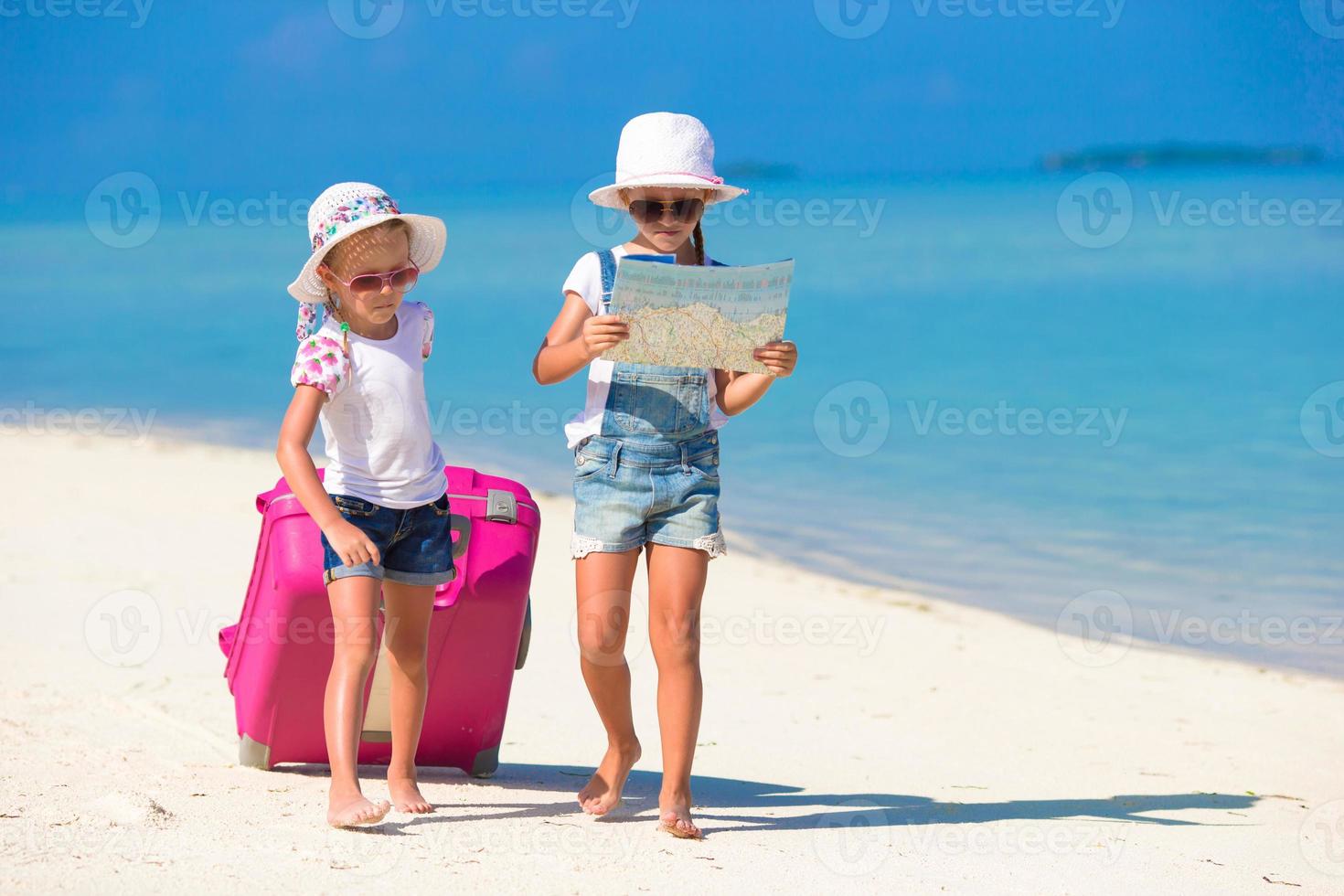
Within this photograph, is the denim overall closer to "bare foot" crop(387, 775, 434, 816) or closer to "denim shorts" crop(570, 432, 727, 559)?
"denim shorts" crop(570, 432, 727, 559)

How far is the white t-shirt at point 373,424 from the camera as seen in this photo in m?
3.23

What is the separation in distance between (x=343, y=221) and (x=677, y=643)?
4.04 feet

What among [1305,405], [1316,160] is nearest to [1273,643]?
[1305,405]

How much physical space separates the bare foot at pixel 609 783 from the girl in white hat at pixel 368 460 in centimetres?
41

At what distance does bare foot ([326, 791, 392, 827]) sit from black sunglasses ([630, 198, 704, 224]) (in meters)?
1.47

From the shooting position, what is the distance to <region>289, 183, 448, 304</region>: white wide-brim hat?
321 cm

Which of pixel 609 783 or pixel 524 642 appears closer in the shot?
pixel 609 783

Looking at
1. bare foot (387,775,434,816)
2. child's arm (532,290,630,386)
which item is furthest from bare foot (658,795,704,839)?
child's arm (532,290,630,386)

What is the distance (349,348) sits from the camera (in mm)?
3240

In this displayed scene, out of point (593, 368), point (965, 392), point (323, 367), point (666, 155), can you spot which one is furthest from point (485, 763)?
point (965, 392)

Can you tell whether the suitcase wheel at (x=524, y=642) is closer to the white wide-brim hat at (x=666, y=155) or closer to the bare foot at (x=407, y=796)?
the bare foot at (x=407, y=796)

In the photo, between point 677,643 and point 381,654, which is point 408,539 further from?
point 677,643

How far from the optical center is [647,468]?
3.42 meters

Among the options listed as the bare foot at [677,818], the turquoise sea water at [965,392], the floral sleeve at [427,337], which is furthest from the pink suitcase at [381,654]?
the turquoise sea water at [965,392]
